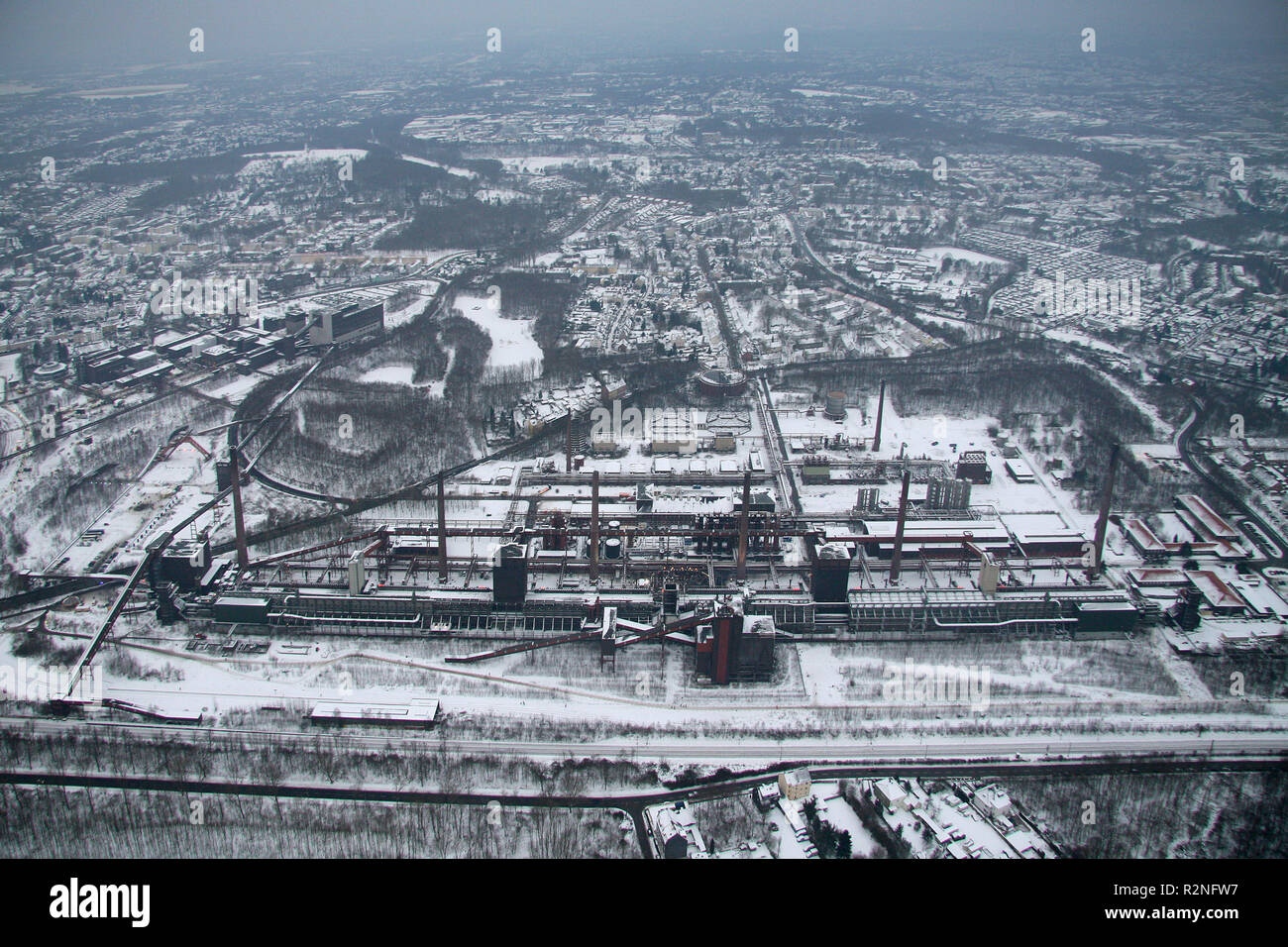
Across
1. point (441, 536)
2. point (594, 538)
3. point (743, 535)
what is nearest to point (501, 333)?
point (441, 536)

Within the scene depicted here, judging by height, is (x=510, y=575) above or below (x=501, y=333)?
below

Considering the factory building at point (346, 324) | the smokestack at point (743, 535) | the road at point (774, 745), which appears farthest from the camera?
the factory building at point (346, 324)

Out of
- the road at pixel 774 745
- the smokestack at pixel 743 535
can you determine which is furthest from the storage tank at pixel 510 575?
the smokestack at pixel 743 535

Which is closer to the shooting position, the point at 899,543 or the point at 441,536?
the point at 441,536

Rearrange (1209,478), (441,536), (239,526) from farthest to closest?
(1209,478) → (239,526) → (441,536)

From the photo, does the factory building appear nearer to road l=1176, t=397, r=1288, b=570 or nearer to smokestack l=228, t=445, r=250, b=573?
smokestack l=228, t=445, r=250, b=573

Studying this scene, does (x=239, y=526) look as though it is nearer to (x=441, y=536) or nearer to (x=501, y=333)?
(x=441, y=536)

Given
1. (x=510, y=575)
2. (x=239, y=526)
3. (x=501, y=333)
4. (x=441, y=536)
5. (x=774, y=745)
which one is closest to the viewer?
(x=774, y=745)

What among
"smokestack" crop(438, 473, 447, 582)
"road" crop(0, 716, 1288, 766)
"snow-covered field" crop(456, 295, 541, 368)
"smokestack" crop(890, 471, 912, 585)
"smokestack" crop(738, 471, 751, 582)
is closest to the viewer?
"road" crop(0, 716, 1288, 766)

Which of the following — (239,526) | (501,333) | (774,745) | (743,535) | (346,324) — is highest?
(346,324)

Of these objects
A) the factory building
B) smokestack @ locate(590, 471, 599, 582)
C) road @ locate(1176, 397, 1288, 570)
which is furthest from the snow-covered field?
road @ locate(1176, 397, 1288, 570)

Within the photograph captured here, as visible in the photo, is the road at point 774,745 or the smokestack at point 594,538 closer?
the road at point 774,745

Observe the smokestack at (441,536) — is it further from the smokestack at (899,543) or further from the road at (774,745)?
the smokestack at (899,543)

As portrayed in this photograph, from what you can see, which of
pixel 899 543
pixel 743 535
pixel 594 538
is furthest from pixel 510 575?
pixel 899 543
